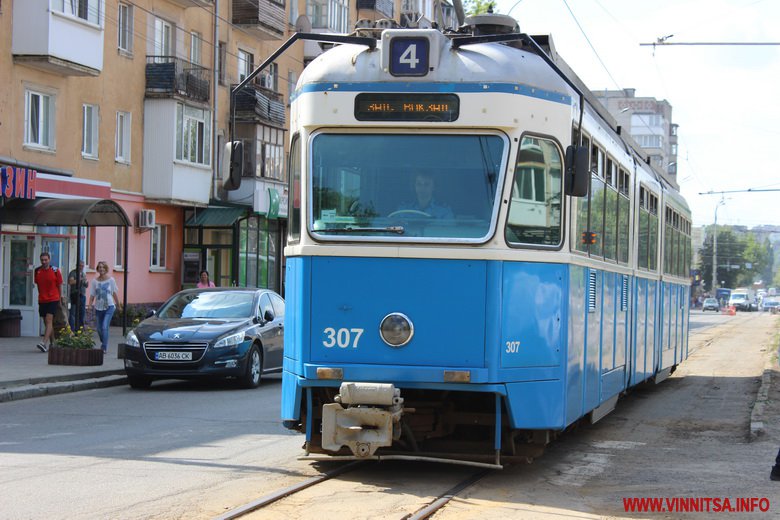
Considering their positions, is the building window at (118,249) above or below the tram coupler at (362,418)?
above

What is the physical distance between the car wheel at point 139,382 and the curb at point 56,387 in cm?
60

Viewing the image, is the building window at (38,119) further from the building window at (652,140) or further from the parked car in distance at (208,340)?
the building window at (652,140)

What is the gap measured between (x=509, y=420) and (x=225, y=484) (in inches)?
85.9

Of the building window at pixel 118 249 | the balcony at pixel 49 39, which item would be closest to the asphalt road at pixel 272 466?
the balcony at pixel 49 39

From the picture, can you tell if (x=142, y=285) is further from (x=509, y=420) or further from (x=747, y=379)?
(x=509, y=420)

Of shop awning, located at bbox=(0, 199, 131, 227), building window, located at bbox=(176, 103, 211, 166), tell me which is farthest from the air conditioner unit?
shop awning, located at bbox=(0, 199, 131, 227)

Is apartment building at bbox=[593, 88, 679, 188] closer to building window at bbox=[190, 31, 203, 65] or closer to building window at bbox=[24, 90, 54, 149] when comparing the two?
building window at bbox=[190, 31, 203, 65]

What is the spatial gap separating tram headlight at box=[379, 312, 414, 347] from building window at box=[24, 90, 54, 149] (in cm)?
2186

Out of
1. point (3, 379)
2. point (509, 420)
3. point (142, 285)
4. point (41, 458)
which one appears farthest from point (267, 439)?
point (142, 285)

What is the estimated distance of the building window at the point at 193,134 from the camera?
3509 centimetres

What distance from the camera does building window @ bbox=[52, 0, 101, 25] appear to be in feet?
94.5

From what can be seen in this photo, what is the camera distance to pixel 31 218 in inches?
969

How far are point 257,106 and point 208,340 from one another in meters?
23.7

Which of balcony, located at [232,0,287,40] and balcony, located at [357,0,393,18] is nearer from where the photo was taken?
balcony, located at [232,0,287,40]
